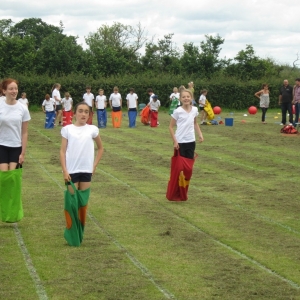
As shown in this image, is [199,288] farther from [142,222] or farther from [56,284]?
[142,222]

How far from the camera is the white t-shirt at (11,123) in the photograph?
379 inches

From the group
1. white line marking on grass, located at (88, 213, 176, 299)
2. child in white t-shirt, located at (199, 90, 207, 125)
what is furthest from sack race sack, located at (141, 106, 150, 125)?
white line marking on grass, located at (88, 213, 176, 299)

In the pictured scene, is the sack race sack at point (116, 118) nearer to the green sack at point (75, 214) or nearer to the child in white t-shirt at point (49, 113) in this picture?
the child in white t-shirt at point (49, 113)

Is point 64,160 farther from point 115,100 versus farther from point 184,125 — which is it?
point 115,100

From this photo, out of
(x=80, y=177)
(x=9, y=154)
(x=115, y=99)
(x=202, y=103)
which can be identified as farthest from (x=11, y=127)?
(x=202, y=103)

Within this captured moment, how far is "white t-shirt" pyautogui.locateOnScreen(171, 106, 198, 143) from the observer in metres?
12.1

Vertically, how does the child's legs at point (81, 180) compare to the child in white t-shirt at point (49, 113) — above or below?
above

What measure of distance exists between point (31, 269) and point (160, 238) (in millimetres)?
2054

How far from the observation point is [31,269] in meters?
7.56

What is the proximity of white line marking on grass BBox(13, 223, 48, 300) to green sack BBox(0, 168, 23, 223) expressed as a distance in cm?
25

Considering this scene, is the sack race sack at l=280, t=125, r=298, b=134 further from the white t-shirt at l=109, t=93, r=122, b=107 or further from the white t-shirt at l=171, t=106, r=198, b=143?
the white t-shirt at l=171, t=106, r=198, b=143

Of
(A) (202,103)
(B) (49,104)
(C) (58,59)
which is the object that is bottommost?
(B) (49,104)

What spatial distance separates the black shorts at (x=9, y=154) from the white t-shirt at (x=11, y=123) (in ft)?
0.21

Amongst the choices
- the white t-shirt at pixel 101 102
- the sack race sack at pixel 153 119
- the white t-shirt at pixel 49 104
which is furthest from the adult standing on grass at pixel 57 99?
the sack race sack at pixel 153 119
